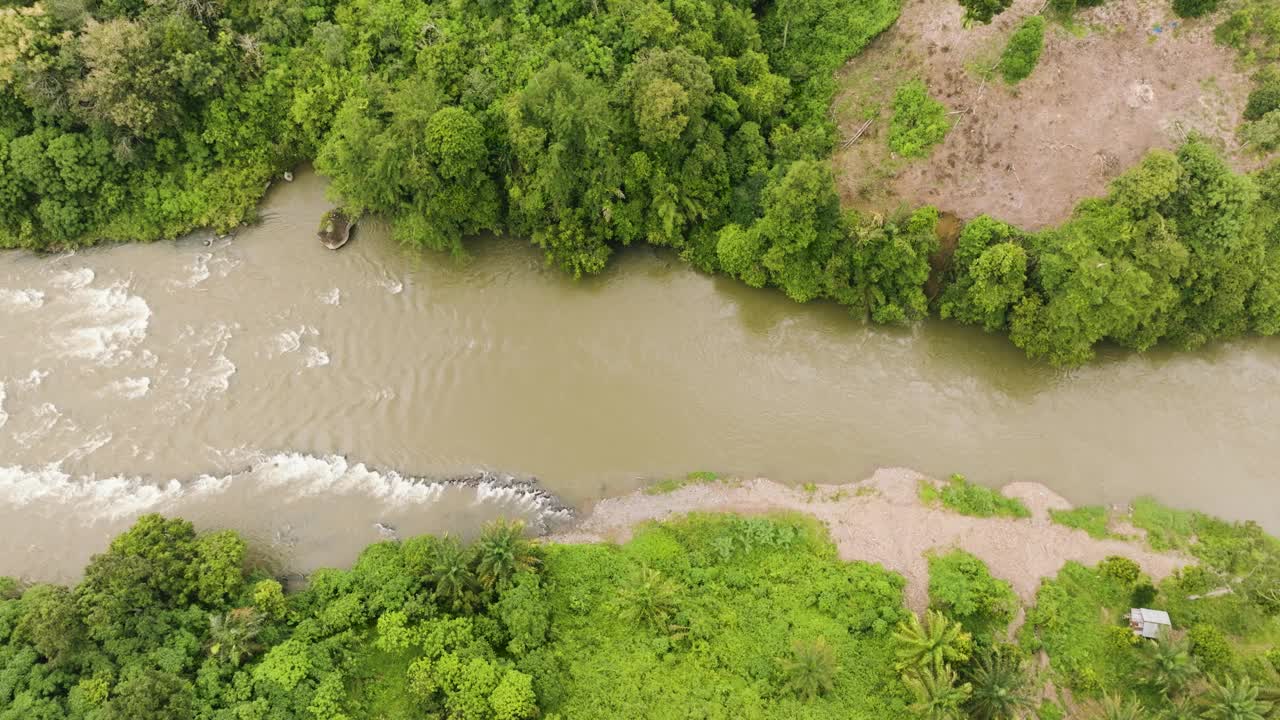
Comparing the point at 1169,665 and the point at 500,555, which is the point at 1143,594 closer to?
the point at 1169,665

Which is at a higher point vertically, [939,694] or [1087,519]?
[1087,519]

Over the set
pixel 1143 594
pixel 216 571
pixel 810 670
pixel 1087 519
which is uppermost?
pixel 1087 519

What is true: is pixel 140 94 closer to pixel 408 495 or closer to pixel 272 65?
pixel 272 65

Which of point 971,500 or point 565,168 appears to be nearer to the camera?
point 971,500

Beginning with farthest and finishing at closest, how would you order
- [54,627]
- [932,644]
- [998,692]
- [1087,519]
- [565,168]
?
[565,168] → [1087,519] → [932,644] → [54,627] → [998,692]

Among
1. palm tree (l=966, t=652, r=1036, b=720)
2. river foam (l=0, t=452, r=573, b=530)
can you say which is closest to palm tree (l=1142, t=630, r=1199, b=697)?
palm tree (l=966, t=652, r=1036, b=720)

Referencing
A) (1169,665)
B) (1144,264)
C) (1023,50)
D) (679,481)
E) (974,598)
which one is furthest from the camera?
(1023,50)

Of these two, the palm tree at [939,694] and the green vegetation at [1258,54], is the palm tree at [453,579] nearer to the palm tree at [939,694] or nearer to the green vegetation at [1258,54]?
the palm tree at [939,694]

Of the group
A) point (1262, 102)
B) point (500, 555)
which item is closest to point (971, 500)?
point (500, 555)
